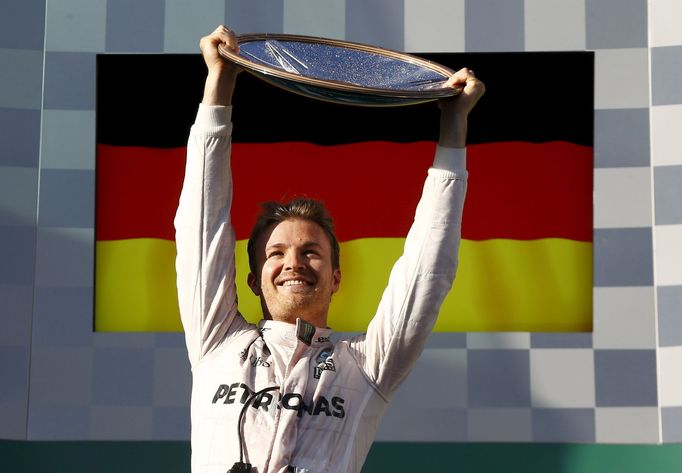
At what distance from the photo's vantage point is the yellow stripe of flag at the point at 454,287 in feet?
11.2

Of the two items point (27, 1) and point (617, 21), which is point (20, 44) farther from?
point (617, 21)

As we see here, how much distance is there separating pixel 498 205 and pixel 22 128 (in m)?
1.42

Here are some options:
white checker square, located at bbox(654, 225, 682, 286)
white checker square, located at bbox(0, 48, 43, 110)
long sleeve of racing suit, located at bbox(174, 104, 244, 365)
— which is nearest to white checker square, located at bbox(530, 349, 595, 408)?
white checker square, located at bbox(654, 225, 682, 286)

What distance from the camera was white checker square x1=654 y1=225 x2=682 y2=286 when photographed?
3354mm

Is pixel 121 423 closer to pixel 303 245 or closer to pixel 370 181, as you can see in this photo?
pixel 370 181

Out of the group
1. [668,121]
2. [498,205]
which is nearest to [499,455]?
[498,205]

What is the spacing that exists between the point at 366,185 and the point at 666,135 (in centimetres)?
88

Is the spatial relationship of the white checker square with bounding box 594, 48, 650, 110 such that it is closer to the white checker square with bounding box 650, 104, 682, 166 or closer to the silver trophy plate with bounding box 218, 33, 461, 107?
the white checker square with bounding box 650, 104, 682, 166

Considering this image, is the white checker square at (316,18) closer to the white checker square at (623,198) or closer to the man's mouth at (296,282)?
the white checker square at (623,198)

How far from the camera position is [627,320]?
11.0 feet

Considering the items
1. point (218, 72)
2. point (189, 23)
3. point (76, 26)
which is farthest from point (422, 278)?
point (76, 26)

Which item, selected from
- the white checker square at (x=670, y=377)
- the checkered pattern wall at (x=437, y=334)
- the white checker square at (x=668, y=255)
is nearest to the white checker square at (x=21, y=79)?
the checkered pattern wall at (x=437, y=334)

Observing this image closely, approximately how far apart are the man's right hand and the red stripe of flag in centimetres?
133

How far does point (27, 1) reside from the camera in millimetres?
3553
